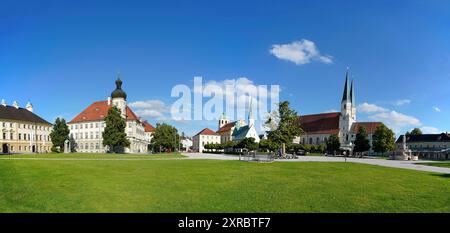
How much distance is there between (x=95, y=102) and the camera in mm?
103875

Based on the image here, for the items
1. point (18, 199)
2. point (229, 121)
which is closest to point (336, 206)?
point (18, 199)

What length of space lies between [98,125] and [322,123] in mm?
75248

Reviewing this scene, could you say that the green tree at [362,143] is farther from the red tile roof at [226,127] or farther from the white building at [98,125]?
the red tile roof at [226,127]

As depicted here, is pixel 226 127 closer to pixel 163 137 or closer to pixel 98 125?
pixel 163 137

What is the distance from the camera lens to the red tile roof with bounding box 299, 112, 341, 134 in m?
118

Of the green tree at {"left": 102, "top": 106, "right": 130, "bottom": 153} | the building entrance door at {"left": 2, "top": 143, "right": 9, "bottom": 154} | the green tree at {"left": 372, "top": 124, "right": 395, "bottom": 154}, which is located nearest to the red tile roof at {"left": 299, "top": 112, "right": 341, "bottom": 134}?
the green tree at {"left": 372, "top": 124, "right": 395, "bottom": 154}

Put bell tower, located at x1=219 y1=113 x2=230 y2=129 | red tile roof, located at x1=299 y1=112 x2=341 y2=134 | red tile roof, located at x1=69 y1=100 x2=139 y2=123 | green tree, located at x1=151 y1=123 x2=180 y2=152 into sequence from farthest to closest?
1. bell tower, located at x1=219 y1=113 x2=230 y2=129
2. red tile roof, located at x1=299 y1=112 x2=341 y2=134
3. red tile roof, located at x1=69 y1=100 x2=139 y2=123
4. green tree, located at x1=151 y1=123 x2=180 y2=152

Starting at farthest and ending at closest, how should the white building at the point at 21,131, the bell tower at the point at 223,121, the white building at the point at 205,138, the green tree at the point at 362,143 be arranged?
the bell tower at the point at 223,121 < the white building at the point at 205,138 < the white building at the point at 21,131 < the green tree at the point at 362,143

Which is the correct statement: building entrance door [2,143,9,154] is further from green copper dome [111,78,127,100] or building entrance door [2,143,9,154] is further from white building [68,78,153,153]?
green copper dome [111,78,127,100]

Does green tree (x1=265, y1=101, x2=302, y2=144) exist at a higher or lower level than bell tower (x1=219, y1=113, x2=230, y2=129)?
lower

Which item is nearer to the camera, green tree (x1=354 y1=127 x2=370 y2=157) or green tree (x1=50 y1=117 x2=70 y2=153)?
green tree (x1=354 y1=127 x2=370 y2=157)

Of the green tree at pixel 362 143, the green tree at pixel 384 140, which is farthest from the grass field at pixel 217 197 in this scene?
the green tree at pixel 384 140

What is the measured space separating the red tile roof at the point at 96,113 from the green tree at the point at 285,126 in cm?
5634

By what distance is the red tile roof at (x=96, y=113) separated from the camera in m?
96.2
